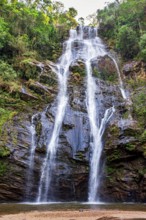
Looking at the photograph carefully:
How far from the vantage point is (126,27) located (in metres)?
28.5

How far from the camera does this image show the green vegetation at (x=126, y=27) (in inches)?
1107

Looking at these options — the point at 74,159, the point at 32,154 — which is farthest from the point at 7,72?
the point at 74,159

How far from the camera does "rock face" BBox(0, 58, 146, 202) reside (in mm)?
15531

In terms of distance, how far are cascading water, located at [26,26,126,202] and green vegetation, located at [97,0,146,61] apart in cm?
196

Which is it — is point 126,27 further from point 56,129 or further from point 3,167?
point 3,167

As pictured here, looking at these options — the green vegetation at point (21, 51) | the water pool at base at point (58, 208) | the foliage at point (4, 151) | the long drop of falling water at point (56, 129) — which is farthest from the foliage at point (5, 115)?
the water pool at base at point (58, 208)

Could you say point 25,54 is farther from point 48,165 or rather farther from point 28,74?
point 48,165

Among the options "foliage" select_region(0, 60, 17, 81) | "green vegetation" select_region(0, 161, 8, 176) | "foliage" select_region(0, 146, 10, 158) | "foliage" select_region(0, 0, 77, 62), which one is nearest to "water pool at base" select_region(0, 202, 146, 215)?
"green vegetation" select_region(0, 161, 8, 176)

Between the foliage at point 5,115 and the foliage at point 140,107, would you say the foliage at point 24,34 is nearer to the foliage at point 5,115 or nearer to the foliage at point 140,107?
the foliage at point 5,115

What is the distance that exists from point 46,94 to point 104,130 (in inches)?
237

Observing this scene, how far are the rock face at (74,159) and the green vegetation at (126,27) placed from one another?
10.8 m

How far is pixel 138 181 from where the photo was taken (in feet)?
51.6

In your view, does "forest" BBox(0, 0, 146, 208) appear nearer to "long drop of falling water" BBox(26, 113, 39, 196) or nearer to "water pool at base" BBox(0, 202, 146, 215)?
"long drop of falling water" BBox(26, 113, 39, 196)

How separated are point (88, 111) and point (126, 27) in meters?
12.8
